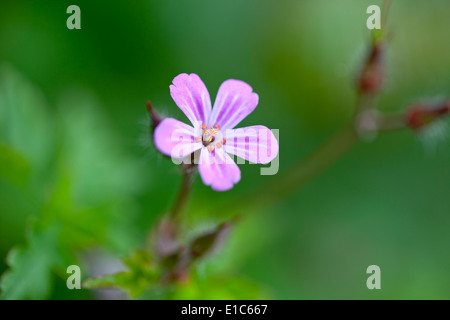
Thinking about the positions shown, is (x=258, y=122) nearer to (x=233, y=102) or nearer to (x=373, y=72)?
(x=373, y=72)

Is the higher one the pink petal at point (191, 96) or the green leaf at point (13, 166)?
the green leaf at point (13, 166)

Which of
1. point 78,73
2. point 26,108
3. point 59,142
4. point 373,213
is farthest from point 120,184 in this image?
point 373,213

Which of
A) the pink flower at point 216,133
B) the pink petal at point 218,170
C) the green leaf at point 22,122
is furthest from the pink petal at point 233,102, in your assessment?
the green leaf at point 22,122

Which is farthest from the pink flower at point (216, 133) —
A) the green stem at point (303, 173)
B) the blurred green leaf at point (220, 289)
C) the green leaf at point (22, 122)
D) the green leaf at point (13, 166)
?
the green leaf at point (22, 122)

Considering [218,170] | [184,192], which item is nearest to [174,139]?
[218,170]

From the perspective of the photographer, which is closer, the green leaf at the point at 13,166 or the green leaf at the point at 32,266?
the green leaf at the point at 32,266

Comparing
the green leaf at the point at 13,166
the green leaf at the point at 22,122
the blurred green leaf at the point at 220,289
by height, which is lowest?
the blurred green leaf at the point at 220,289

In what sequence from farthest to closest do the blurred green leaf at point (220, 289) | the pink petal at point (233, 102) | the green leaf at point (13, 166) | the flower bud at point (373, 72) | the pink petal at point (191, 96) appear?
the green leaf at point (13, 166), the flower bud at point (373, 72), the blurred green leaf at point (220, 289), the pink petal at point (233, 102), the pink petal at point (191, 96)

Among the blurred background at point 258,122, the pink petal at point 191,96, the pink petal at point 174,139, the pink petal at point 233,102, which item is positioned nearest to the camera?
the pink petal at point 174,139

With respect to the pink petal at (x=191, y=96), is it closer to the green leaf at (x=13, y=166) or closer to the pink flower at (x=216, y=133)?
the pink flower at (x=216, y=133)
